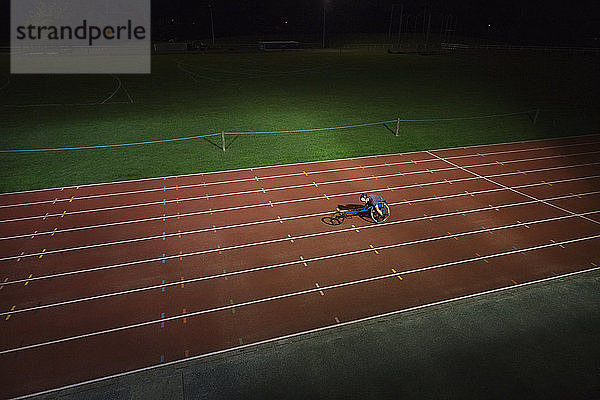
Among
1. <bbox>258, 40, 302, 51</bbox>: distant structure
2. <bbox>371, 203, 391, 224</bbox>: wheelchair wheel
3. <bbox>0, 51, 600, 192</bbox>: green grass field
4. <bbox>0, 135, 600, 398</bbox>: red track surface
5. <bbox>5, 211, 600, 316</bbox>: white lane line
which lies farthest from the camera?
<bbox>258, 40, 302, 51</bbox>: distant structure

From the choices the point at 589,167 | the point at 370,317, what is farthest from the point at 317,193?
the point at 589,167

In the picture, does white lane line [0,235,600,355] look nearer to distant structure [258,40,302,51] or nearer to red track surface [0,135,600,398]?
red track surface [0,135,600,398]

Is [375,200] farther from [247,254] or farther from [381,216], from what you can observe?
[247,254]

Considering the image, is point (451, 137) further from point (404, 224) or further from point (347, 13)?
point (347, 13)

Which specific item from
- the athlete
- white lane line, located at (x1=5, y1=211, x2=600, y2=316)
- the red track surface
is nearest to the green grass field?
the red track surface

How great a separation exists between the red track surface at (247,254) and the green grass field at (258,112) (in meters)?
1.87

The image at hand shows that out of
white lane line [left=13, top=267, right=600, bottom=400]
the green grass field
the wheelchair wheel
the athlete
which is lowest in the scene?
white lane line [left=13, top=267, right=600, bottom=400]

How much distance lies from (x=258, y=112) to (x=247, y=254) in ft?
42.6

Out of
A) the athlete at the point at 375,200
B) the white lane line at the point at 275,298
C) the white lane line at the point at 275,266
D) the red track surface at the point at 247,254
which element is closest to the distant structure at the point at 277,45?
the red track surface at the point at 247,254

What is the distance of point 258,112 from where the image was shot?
1944 cm

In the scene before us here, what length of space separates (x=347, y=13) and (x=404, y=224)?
106180 millimetres

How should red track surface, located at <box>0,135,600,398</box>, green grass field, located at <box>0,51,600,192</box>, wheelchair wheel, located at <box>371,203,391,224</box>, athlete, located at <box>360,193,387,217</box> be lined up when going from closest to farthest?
red track surface, located at <box>0,135,600,398</box> < athlete, located at <box>360,193,387,217</box> < wheelchair wheel, located at <box>371,203,391,224</box> < green grass field, located at <box>0,51,600,192</box>

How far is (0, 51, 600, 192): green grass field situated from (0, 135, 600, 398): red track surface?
187 cm

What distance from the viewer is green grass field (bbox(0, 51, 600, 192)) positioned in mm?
12531
